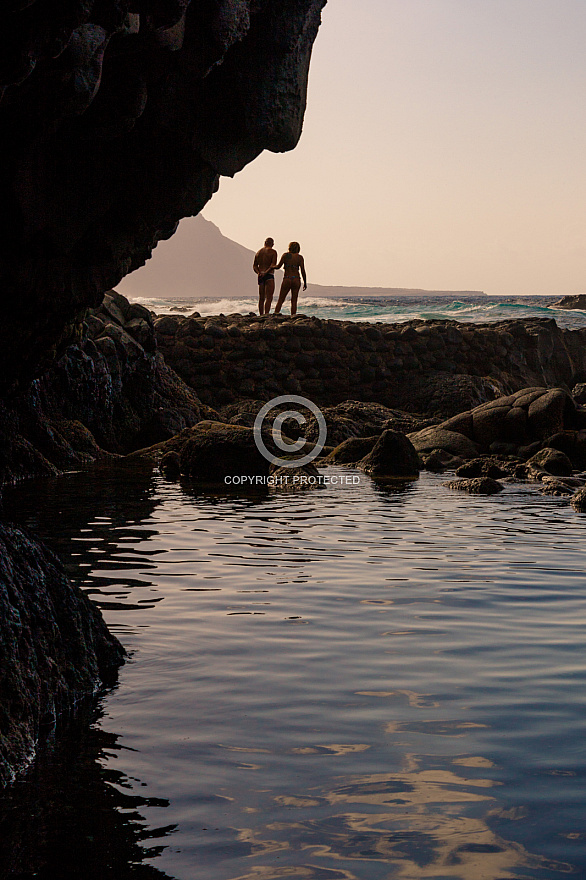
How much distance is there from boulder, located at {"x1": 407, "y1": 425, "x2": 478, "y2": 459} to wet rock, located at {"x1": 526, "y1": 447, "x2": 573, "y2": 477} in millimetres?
2077

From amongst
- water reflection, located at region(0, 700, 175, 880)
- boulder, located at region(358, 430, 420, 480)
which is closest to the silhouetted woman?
boulder, located at region(358, 430, 420, 480)

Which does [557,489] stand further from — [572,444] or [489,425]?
[489,425]

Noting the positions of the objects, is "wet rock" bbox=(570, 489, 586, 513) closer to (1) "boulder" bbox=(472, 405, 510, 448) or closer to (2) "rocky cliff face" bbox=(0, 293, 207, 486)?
(1) "boulder" bbox=(472, 405, 510, 448)

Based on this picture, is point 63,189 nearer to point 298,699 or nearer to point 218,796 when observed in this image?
point 298,699

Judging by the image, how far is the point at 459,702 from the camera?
4.29m

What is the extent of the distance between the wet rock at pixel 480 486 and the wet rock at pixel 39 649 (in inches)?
372

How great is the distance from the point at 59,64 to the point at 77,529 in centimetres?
549

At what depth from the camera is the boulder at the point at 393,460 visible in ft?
52.5

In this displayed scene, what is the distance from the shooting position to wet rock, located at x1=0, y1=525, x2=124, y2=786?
3.63 meters

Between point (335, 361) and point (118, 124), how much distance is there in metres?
18.2

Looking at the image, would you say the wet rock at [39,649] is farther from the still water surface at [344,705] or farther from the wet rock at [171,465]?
the wet rock at [171,465]

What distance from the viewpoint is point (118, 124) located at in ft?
22.3

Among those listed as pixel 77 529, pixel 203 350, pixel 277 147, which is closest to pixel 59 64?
pixel 277 147

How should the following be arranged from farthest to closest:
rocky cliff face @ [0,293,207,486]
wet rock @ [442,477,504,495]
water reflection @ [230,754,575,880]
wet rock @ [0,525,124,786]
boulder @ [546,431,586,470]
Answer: boulder @ [546,431,586,470]
rocky cliff face @ [0,293,207,486]
wet rock @ [442,477,504,495]
wet rock @ [0,525,124,786]
water reflection @ [230,754,575,880]
